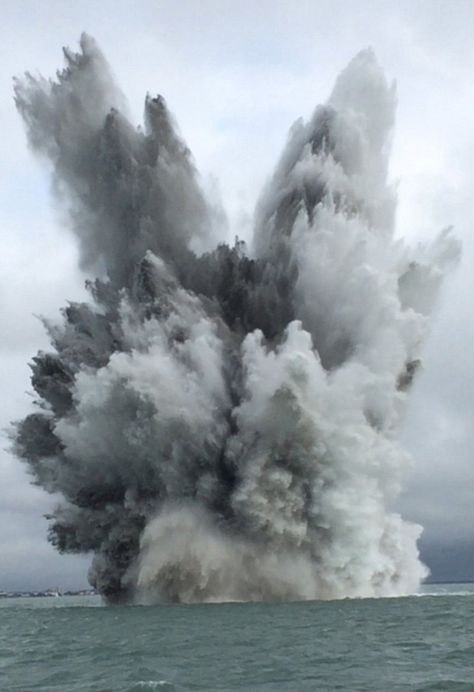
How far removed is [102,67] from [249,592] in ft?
164

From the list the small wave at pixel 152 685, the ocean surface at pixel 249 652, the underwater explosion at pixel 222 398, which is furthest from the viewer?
the underwater explosion at pixel 222 398

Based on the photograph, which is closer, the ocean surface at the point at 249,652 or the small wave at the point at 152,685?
the small wave at the point at 152,685

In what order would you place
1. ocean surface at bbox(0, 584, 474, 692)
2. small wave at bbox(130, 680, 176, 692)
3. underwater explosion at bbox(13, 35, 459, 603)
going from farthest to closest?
underwater explosion at bbox(13, 35, 459, 603) < ocean surface at bbox(0, 584, 474, 692) < small wave at bbox(130, 680, 176, 692)

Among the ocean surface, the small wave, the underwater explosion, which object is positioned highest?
the underwater explosion

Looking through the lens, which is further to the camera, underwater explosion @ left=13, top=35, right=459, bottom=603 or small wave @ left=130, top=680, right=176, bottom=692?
underwater explosion @ left=13, top=35, right=459, bottom=603

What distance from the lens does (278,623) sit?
158 ft

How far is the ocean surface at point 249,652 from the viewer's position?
28.6m

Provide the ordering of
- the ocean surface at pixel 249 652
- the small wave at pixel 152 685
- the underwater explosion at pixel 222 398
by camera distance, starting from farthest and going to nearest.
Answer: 1. the underwater explosion at pixel 222 398
2. the ocean surface at pixel 249 652
3. the small wave at pixel 152 685

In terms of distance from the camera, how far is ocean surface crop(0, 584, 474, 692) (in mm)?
28578

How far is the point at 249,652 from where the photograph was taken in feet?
117

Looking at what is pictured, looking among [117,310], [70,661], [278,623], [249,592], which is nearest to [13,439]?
[117,310]

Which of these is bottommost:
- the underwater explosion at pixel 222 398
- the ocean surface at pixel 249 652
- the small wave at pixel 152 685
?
the small wave at pixel 152 685

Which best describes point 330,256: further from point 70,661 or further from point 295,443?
point 70,661

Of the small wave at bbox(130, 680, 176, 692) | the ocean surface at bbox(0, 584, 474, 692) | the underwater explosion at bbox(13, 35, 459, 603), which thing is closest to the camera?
the small wave at bbox(130, 680, 176, 692)
